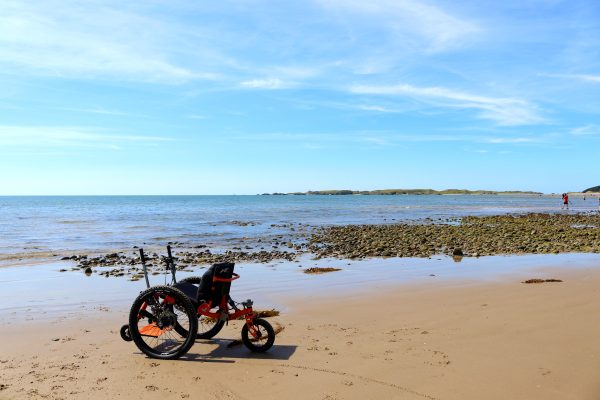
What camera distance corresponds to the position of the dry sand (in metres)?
5.34

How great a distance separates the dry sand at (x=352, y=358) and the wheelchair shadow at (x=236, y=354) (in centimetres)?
2

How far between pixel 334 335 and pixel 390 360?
4.82ft

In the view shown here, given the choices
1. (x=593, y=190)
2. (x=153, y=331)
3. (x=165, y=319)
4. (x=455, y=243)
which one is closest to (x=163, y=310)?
(x=165, y=319)

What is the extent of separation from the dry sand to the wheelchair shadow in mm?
16

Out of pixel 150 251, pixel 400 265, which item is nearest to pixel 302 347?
pixel 400 265

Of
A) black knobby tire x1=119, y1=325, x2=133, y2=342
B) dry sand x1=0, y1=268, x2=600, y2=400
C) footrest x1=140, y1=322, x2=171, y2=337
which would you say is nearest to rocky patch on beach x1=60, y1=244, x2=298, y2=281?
dry sand x1=0, y1=268, x2=600, y2=400

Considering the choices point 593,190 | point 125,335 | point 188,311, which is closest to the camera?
point 188,311

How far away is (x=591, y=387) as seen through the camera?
205 inches

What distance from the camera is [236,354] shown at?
6.75 m

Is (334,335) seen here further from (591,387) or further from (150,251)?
(150,251)

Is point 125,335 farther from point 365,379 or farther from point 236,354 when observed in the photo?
point 365,379

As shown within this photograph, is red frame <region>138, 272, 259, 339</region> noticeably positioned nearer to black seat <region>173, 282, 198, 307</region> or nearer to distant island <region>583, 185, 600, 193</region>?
black seat <region>173, 282, 198, 307</region>

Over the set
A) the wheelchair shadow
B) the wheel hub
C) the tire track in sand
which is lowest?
the wheelchair shadow

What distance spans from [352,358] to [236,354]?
1677mm
